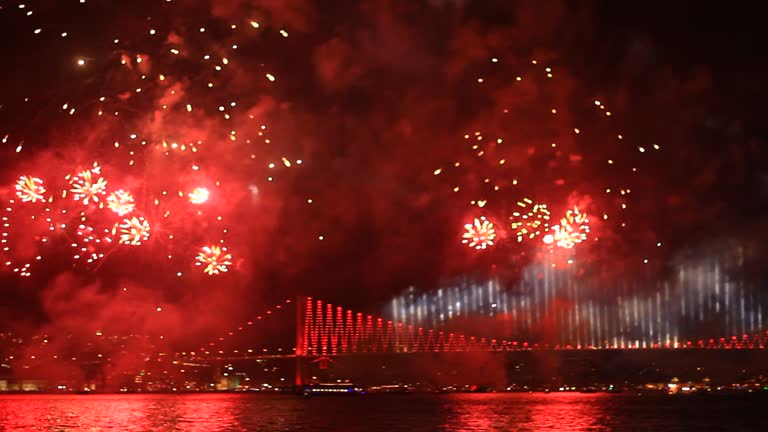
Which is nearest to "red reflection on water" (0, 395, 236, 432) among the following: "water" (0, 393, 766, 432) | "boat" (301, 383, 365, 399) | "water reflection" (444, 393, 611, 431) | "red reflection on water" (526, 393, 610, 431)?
"water" (0, 393, 766, 432)

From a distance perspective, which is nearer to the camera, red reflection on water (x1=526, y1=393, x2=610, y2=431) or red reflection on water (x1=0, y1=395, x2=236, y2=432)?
red reflection on water (x1=0, y1=395, x2=236, y2=432)

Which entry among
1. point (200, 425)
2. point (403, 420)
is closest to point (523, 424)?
point (403, 420)

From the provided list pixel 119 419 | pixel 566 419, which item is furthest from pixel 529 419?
pixel 119 419

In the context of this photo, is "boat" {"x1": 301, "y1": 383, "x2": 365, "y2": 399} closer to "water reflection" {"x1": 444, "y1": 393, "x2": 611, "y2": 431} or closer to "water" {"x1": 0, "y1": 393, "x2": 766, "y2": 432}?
"water" {"x1": 0, "y1": 393, "x2": 766, "y2": 432}

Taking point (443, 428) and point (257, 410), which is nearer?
point (443, 428)

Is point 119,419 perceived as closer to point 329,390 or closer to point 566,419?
point 566,419

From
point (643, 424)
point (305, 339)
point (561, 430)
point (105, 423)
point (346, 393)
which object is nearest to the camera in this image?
point (561, 430)

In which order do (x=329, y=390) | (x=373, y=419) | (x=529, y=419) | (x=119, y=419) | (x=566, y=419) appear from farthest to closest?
(x=329, y=390) → (x=373, y=419) → (x=566, y=419) → (x=529, y=419) → (x=119, y=419)

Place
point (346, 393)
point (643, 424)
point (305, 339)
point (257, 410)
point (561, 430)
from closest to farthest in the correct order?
point (561, 430)
point (643, 424)
point (257, 410)
point (346, 393)
point (305, 339)

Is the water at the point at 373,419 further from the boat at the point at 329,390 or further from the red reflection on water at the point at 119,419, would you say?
the boat at the point at 329,390

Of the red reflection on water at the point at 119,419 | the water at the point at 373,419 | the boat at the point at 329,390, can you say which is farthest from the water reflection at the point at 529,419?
the boat at the point at 329,390

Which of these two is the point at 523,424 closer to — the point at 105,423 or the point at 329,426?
the point at 329,426
